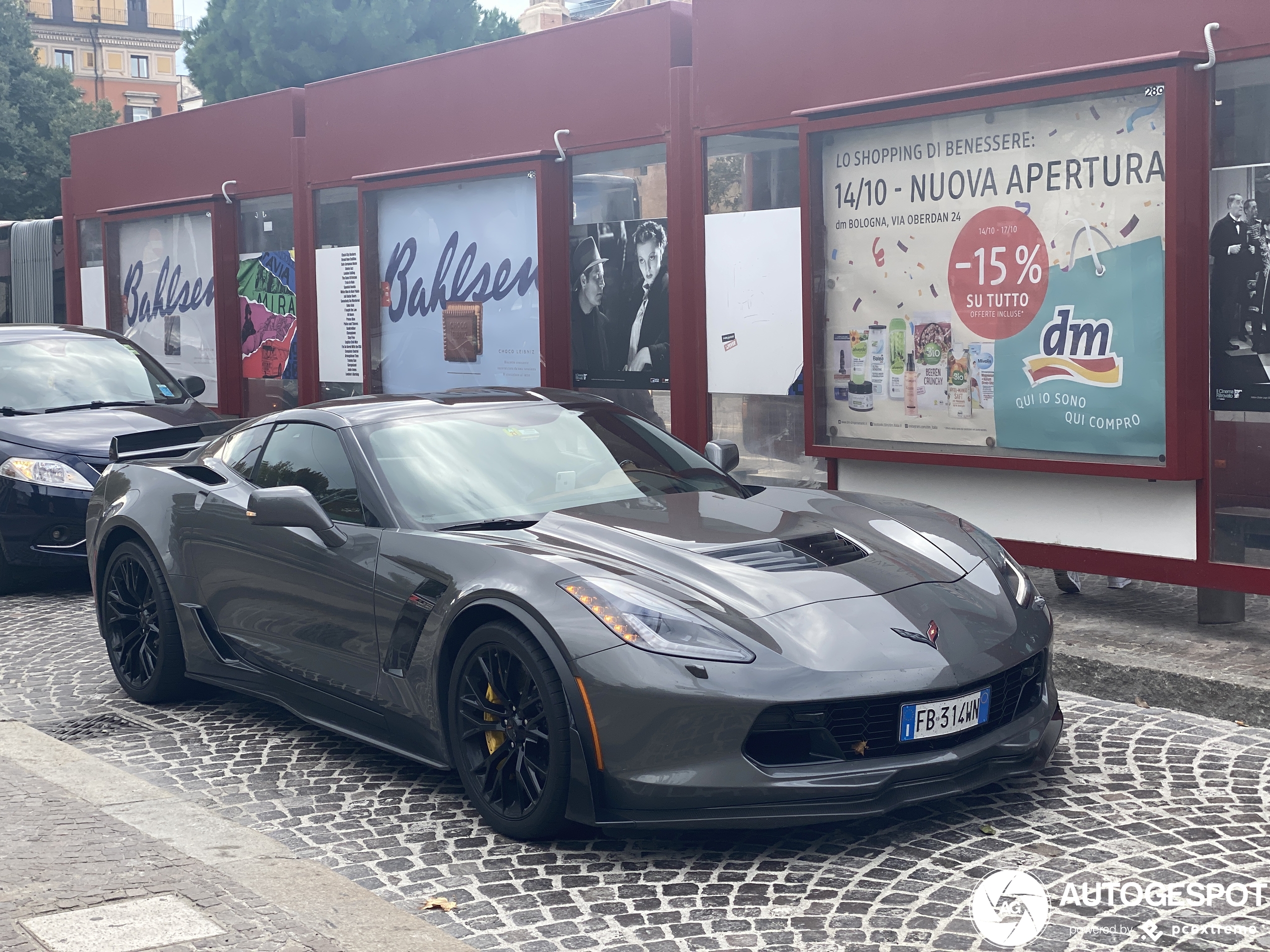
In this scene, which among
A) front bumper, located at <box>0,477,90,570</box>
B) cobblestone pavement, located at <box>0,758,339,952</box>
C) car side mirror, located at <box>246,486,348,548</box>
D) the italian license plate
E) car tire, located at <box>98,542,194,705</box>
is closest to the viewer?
cobblestone pavement, located at <box>0,758,339,952</box>

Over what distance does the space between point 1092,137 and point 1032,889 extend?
14.1ft

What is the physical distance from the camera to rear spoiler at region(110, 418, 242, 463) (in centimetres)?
740

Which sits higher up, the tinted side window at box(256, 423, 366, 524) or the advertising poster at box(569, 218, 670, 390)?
the advertising poster at box(569, 218, 670, 390)

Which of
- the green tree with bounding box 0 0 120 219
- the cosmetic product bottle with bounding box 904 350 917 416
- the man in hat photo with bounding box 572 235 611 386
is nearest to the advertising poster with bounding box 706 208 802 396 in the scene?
the cosmetic product bottle with bounding box 904 350 917 416

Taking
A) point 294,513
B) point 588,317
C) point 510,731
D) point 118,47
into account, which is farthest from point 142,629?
point 118,47

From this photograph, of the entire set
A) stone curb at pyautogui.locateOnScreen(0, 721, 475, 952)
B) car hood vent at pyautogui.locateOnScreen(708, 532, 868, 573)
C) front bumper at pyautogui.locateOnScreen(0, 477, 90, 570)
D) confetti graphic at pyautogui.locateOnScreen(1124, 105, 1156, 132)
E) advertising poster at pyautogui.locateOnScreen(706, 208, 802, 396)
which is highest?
confetti graphic at pyautogui.locateOnScreen(1124, 105, 1156, 132)

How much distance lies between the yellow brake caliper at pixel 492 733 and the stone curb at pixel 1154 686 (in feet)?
9.46

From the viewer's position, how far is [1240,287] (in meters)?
6.55

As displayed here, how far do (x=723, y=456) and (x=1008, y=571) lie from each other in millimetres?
1432

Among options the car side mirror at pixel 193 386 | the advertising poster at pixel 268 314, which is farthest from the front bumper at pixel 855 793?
the advertising poster at pixel 268 314

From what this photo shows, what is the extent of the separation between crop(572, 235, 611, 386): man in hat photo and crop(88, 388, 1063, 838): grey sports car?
4001mm

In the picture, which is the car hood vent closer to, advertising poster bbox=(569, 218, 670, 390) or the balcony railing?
advertising poster bbox=(569, 218, 670, 390)

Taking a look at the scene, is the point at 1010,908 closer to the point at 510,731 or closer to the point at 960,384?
the point at 510,731

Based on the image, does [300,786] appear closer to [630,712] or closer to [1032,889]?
[630,712]
